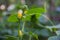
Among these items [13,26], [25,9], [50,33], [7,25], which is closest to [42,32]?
[50,33]

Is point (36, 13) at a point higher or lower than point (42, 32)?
higher

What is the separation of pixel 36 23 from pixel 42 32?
0.09m

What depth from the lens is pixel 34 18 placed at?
971 millimetres

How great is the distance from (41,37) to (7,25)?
39 cm

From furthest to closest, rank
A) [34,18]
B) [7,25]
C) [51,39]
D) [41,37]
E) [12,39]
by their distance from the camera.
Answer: [7,25] → [41,37] → [34,18] → [12,39] → [51,39]

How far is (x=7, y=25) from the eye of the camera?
143 cm

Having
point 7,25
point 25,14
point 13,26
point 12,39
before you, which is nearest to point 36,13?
point 25,14

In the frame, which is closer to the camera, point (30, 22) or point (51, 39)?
point (51, 39)

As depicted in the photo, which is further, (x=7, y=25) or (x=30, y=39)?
(x=7, y=25)

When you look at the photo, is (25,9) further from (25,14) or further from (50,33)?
(50,33)

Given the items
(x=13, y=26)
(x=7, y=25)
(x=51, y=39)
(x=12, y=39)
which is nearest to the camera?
(x=51, y=39)

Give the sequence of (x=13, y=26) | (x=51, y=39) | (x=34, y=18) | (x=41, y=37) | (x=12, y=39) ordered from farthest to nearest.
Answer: (x=13, y=26) → (x=41, y=37) → (x=34, y=18) → (x=12, y=39) → (x=51, y=39)

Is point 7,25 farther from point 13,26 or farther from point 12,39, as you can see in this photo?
point 12,39

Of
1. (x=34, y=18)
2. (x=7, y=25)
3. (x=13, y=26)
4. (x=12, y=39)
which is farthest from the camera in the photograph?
(x=7, y=25)
